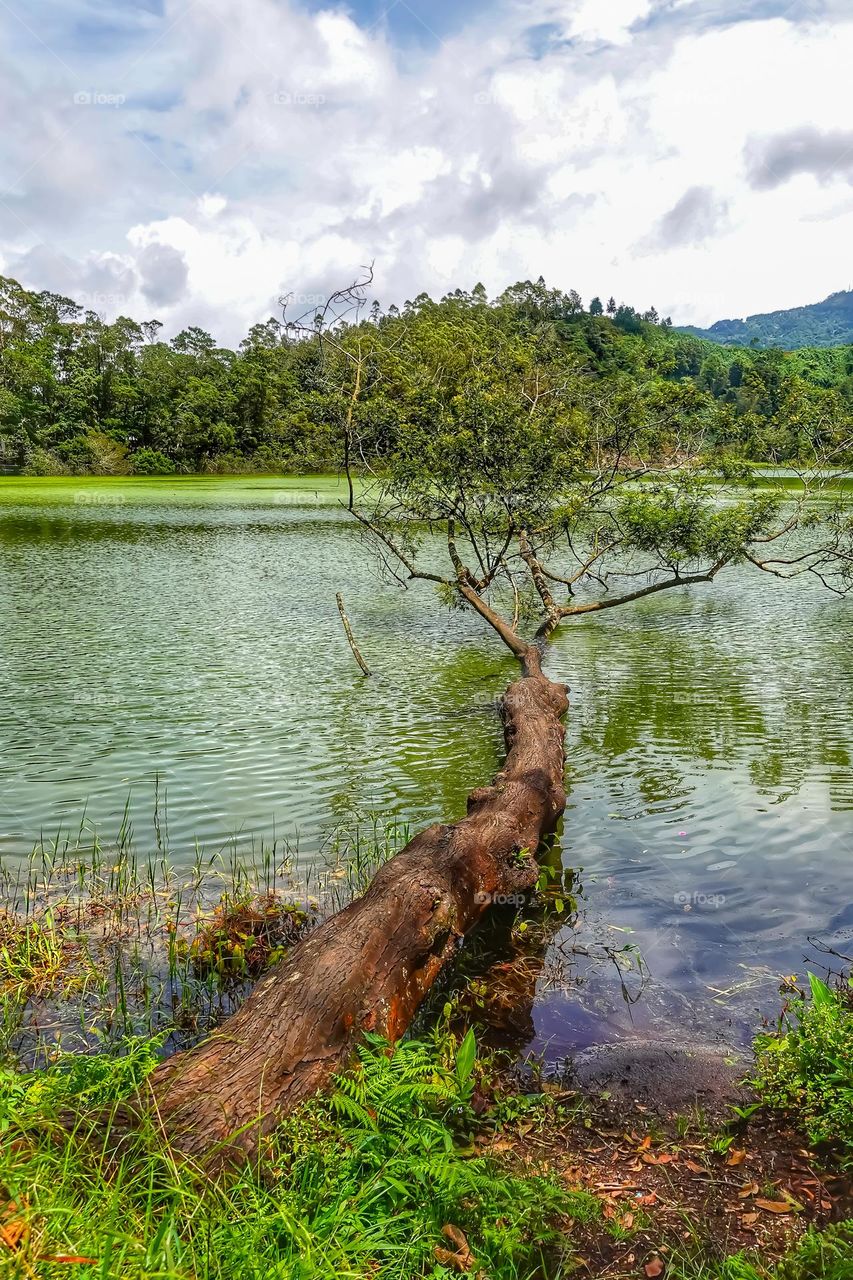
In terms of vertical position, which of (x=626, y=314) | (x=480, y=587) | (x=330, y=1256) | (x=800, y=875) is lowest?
(x=800, y=875)

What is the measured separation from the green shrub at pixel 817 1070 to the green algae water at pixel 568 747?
1.62 feet

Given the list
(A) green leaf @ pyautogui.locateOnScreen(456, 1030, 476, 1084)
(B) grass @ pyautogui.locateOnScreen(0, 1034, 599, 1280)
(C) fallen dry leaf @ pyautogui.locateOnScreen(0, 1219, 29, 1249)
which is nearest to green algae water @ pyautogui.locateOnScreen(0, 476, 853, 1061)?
(A) green leaf @ pyautogui.locateOnScreen(456, 1030, 476, 1084)

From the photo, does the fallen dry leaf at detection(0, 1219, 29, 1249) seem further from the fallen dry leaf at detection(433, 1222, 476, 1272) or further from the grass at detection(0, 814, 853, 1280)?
the fallen dry leaf at detection(433, 1222, 476, 1272)

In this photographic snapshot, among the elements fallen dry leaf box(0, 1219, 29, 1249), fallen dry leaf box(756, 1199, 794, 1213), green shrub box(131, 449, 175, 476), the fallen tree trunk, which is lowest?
fallen dry leaf box(756, 1199, 794, 1213)

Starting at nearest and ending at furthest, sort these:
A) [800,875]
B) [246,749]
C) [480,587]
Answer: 1. [800,875]
2. [246,749]
3. [480,587]

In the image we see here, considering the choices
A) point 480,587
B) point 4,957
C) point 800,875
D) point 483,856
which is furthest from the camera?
point 480,587

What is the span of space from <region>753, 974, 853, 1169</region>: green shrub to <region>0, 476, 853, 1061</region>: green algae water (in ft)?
1.62

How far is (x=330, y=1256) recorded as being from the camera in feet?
10.1

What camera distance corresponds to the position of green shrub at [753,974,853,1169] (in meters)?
4.15

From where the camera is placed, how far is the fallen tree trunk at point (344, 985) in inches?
151

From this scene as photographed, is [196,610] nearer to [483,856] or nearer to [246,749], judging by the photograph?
[246,749]

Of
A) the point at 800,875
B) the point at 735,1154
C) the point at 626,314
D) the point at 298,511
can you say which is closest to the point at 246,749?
the point at 800,875

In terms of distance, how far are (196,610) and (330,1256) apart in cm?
1881

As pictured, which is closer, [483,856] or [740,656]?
[483,856]
